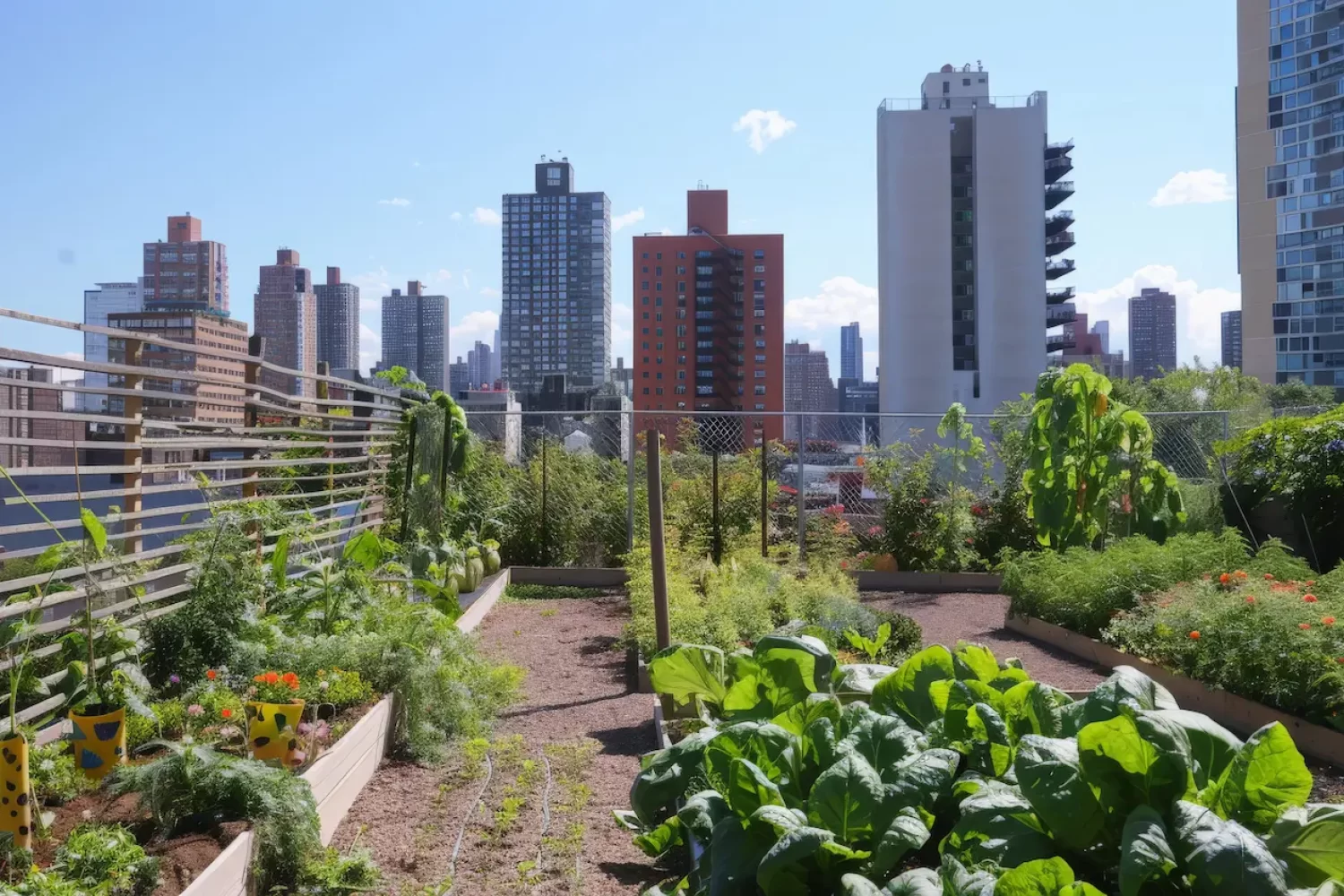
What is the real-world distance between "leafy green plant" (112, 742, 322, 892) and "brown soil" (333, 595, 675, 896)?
34 centimetres

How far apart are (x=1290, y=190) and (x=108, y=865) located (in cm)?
6391

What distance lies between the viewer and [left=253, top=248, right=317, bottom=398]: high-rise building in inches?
3915

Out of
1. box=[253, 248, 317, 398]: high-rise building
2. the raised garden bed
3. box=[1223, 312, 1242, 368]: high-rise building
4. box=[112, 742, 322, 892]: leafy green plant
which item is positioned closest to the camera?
box=[112, 742, 322, 892]: leafy green plant

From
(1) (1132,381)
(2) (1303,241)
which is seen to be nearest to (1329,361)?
(2) (1303,241)

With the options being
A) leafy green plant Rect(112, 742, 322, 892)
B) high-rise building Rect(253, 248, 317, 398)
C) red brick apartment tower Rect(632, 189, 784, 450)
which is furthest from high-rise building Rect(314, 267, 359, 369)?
leafy green plant Rect(112, 742, 322, 892)

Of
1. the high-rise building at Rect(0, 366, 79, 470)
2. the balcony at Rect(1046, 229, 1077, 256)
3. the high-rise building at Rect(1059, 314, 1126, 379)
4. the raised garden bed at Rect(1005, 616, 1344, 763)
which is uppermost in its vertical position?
the balcony at Rect(1046, 229, 1077, 256)

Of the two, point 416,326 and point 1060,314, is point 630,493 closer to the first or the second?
point 1060,314

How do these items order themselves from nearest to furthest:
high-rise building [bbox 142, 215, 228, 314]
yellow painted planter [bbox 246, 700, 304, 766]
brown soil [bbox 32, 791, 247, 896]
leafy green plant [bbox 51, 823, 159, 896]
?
leafy green plant [bbox 51, 823, 159, 896], brown soil [bbox 32, 791, 247, 896], yellow painted planter [bbox 246, 700, 304, 766], high-rise building [bbox 142, 215, 228, 314]

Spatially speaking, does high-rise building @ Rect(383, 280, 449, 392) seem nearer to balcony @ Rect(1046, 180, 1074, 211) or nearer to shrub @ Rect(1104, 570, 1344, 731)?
balcony @ Rect(1046, 180, 1074, 211)

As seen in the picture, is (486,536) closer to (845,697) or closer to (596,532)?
(596,532)

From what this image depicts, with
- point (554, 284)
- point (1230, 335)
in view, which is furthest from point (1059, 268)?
point (554, 284)

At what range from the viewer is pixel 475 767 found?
13.9 feet

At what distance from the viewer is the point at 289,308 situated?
106312mm

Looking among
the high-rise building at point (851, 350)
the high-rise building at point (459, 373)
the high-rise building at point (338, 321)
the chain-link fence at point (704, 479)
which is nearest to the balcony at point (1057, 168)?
the chain-link fence at point (704, 479)
